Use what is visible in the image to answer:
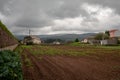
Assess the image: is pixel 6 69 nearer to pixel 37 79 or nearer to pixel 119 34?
pixel 37 79

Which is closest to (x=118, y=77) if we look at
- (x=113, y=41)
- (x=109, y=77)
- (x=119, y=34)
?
(x=109, y=77)

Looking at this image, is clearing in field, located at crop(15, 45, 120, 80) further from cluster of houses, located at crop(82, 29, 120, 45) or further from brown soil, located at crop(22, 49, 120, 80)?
cluster of houses, located at crop(82, 29, 120, 45)

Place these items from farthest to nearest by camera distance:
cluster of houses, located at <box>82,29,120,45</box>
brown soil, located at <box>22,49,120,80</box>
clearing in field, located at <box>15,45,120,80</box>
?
1. cluster of houses, located at <box>82,29,120,45</box>
2. clearing in field, located at <box>15,45,120,80</box>
3. brown soil, located at <box>22,49,120,80</box>

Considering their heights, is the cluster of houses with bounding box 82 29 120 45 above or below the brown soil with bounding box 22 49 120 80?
above

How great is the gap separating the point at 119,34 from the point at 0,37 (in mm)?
92440

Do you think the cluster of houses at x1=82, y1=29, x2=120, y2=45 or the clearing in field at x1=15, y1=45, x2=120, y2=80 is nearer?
the clearing in field at x1=15, y1=45, x2=120, y2=80

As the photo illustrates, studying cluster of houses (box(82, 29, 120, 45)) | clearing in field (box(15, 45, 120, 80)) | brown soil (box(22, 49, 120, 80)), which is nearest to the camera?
brown soil (box(22, 49, 120, 80))

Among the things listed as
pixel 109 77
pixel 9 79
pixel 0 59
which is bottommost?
pixel 109 77

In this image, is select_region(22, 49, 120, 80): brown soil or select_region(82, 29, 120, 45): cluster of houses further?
select_region(82, 29, 120, 45): cluster of houses

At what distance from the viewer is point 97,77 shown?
469 inches

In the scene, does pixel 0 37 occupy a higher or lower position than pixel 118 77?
higher

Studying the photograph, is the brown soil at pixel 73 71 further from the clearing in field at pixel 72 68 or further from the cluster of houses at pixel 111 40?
the cluster of houses at pixel 111 40

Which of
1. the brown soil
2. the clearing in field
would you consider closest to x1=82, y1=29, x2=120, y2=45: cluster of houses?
the clearing in field

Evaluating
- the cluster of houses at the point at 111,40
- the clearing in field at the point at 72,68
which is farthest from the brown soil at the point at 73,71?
the cluster of houses at the point at 111,40
